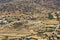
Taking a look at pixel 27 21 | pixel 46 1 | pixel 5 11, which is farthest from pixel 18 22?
pixel 46 1

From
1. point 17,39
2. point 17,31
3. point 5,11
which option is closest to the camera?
point 17,39

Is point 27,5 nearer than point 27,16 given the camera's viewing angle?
No

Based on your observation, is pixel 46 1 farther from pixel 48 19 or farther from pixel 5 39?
pixel 5 39

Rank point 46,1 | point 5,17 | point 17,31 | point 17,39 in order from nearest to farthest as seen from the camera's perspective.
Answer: point 17,39
point 17,31
point 5,17
point 46,1

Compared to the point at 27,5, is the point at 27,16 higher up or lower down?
lower down

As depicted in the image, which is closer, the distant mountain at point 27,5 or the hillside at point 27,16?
the hillside at point 27,16

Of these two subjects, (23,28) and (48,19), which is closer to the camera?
(23,28)

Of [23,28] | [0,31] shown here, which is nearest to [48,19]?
[23,28]

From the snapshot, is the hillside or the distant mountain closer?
the hillside

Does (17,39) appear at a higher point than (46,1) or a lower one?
lower

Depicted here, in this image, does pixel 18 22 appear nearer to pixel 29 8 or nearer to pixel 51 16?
pixel 51 16
